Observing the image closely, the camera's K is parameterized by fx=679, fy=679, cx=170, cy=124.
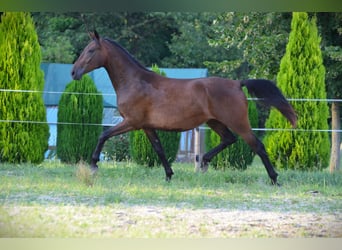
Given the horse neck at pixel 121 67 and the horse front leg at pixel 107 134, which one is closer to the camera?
the horse front leg at pixel 107 134

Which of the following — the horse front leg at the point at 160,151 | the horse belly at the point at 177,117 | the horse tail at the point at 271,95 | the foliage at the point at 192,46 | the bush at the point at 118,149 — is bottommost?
the bush at the point at 118,149

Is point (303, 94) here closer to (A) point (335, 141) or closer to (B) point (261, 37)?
(B) point (261, 37)

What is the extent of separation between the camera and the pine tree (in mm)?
9094

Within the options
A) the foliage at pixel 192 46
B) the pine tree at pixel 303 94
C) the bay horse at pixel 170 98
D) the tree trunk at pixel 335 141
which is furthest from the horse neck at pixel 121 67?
the foliage at pixel 192 46

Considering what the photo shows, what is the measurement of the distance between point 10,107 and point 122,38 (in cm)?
600

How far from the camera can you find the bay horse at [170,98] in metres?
7.14

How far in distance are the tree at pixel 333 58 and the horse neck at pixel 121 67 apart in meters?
4.20

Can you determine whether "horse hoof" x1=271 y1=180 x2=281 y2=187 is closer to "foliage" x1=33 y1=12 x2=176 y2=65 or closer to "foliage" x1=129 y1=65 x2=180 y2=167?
"foliage" x1=129 y1=65 x2=180 y2=167

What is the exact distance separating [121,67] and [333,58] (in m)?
4.35

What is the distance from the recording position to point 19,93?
923 centimetres

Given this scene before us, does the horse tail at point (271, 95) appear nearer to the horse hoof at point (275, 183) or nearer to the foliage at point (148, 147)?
the horse hoof at point (275, 183)

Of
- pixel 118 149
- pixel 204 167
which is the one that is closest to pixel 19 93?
pixel 118 149

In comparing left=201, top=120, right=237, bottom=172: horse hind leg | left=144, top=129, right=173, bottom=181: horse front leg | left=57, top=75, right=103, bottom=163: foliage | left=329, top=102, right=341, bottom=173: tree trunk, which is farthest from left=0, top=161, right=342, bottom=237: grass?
left=329, top=102, right=341, bottom=173: tree trunk

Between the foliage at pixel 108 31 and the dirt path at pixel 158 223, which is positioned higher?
the foliage at pixel 108 31
